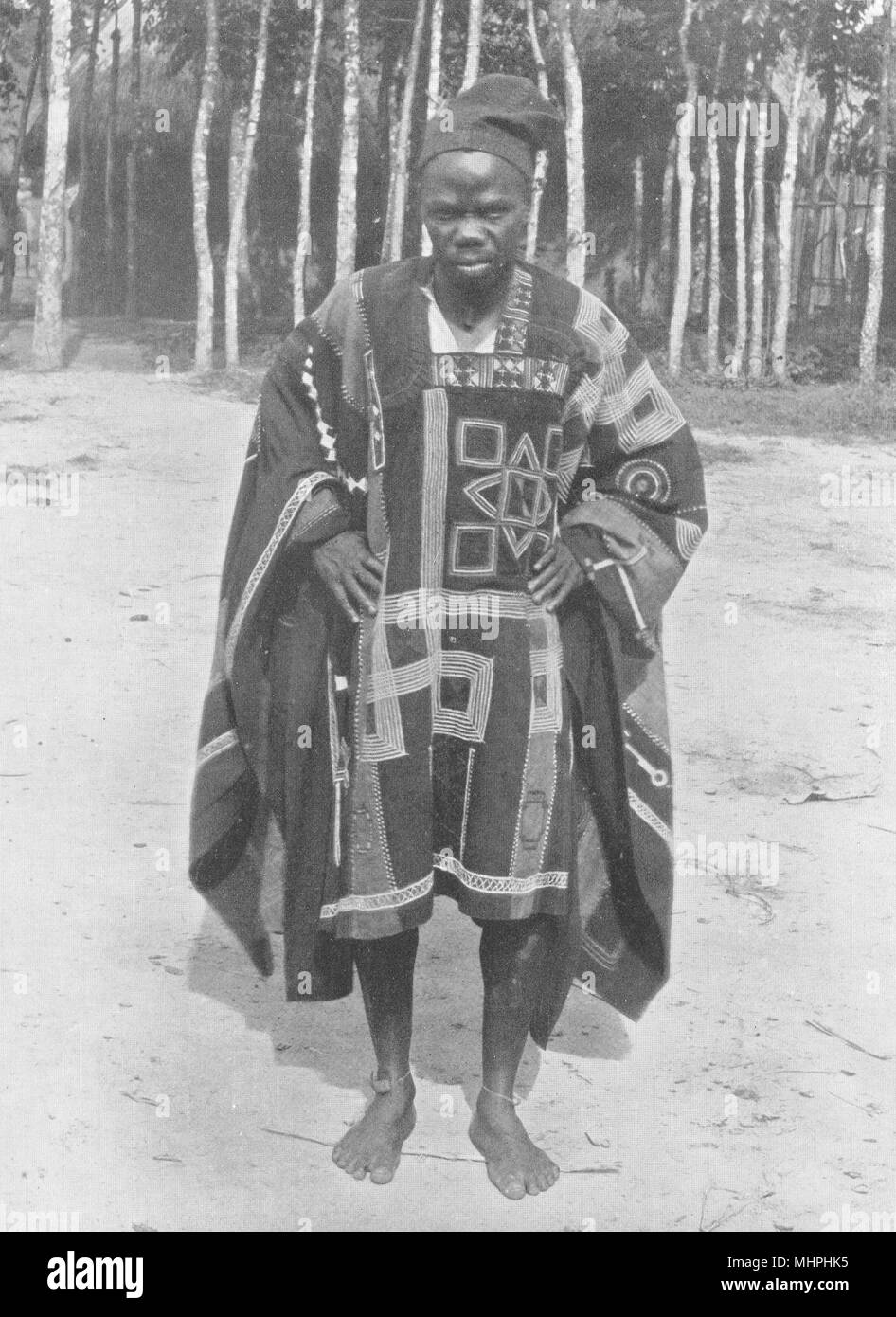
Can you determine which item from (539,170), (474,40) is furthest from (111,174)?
(474,40)

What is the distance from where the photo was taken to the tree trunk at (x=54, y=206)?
14211 mm

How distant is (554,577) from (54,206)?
13.0m

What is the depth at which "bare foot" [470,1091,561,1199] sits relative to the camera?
2977 mm

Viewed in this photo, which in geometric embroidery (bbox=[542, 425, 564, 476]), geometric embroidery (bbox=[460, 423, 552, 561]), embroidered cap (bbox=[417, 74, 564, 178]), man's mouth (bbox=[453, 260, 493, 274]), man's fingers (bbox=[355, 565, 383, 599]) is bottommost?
man's fingers (bbox=[355, 565, 383, 599])

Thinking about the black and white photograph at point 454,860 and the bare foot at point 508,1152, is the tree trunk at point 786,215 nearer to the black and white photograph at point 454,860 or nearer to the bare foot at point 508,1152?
the black and white photograph at point 454,860

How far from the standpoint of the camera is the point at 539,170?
15977 millimetres

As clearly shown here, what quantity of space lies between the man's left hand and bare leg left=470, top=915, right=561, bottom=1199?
0.57 metres

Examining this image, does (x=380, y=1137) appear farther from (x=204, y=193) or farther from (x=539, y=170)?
(x=539, y=170)

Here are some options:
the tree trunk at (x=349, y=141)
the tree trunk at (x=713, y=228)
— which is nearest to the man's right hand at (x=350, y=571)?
the tree trunk at (x=349, y=141)

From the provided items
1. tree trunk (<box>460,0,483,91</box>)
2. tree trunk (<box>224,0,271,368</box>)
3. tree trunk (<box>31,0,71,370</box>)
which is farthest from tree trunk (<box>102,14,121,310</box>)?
tree trunk (<box>460,0,483,91</box>)

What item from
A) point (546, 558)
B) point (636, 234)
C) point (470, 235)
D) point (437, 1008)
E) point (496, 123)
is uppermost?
point (636, 234)

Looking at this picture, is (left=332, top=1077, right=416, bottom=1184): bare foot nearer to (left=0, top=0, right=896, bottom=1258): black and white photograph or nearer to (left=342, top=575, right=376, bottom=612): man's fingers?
(left=0, top=0, right=896, bottom=1258): black and white photograph

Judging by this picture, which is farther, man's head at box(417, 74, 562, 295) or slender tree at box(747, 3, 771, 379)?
slender tree at box(747, 3, 771, 379)

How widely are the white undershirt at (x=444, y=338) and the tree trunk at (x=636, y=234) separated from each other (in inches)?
740
